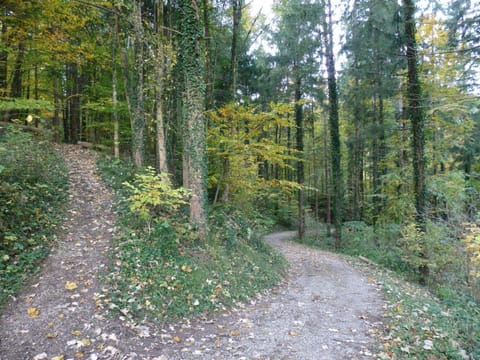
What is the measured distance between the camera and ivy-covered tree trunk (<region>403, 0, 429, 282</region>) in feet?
26.8

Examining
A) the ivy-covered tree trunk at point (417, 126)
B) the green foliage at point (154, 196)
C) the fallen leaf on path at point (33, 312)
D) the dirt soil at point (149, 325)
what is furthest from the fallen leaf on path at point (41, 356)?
the ivy-covered tree trunk at point (417, 126)

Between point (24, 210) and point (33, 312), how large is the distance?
254 cm

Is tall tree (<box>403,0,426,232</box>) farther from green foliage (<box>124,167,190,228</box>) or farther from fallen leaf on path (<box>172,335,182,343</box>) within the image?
fallen leaf on path (<box>172,335,182,343</box>)

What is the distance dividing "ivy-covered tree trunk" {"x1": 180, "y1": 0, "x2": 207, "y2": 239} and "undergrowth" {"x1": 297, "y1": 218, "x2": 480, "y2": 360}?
423 centimetres

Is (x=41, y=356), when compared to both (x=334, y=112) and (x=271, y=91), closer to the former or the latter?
(x=334, y=112)

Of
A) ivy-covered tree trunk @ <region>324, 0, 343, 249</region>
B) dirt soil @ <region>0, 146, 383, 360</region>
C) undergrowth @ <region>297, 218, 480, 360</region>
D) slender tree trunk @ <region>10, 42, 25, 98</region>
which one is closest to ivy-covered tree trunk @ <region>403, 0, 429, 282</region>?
→ undergrowth @ <region>297, 218, 480, 360</region>

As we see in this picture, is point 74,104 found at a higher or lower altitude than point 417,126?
higher

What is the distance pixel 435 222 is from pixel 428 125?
4866 millimetres

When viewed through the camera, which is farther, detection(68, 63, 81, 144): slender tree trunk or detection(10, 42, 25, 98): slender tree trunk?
detection(68, 63, 81, 144): slender tree trunk

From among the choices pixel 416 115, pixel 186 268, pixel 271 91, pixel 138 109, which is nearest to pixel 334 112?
pixel 271 91

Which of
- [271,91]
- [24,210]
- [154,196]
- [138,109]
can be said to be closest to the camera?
[24,210]

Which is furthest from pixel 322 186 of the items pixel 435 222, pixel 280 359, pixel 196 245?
pixel 280 359

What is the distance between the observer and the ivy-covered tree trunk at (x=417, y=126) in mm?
8164

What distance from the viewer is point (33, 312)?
3770 millimetres
